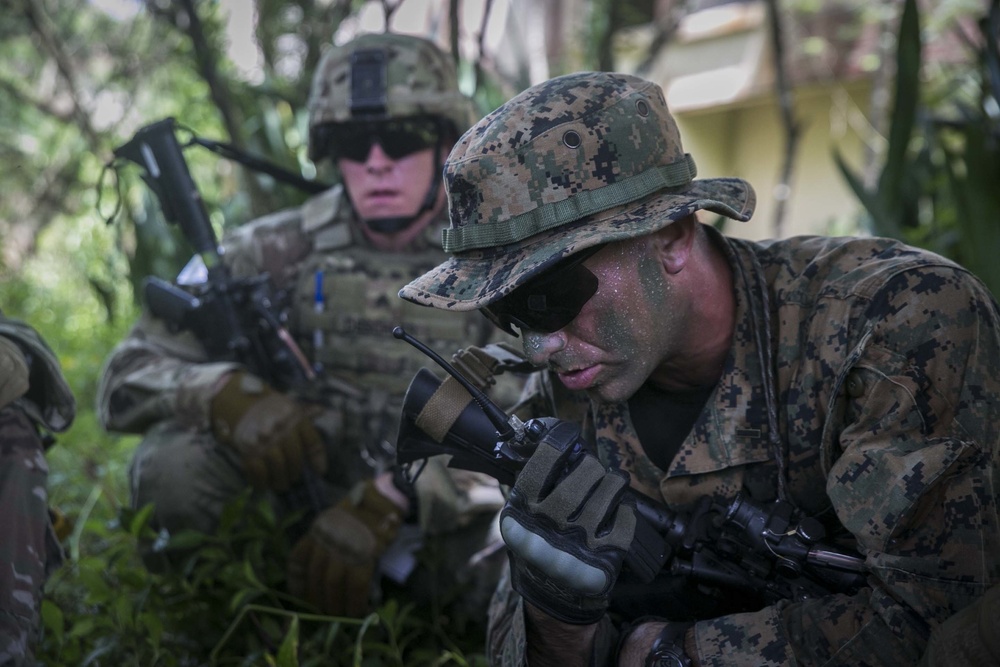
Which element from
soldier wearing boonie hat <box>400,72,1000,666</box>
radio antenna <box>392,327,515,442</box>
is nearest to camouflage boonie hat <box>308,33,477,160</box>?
soldier wearing boonie hat <box>400,72,1000,666</box>

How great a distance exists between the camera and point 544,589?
61.7 inches

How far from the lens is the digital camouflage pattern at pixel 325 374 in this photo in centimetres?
294

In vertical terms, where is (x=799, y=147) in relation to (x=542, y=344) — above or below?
A: below

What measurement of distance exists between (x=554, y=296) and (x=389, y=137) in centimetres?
173

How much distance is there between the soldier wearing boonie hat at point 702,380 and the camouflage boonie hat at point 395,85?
1.55 m

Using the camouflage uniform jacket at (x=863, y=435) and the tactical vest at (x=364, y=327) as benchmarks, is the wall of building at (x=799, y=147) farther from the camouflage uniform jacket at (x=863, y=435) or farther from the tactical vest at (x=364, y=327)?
the camouflage uniform jacket at (x=863, y=435)

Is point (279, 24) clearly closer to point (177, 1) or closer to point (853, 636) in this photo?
point (177, 1)

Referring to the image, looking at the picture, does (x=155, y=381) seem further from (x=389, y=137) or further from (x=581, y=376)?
(x=581, y=376)

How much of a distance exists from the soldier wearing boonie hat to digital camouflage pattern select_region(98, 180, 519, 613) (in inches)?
44.9

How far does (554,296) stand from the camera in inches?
63.4

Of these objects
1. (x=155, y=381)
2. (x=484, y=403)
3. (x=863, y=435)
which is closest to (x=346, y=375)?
(x=155, y=381)

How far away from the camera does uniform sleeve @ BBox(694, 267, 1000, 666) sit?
142 centimetres

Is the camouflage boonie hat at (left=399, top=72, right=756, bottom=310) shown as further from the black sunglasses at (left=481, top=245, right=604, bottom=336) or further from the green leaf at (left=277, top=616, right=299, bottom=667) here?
the green leaf at (left=277, top=616, right=299, bottom=667)

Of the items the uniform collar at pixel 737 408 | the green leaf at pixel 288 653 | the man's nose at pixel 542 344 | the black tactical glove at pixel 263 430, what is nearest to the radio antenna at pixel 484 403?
the man's nose at pixel 542 344
